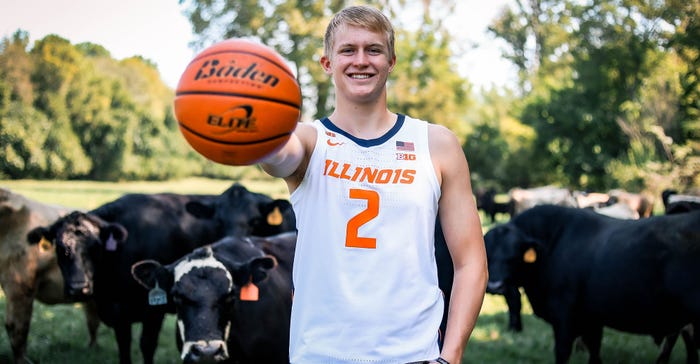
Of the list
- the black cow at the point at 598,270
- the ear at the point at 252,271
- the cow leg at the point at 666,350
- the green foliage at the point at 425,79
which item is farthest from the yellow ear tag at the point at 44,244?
the green foliage at the point at 425,79

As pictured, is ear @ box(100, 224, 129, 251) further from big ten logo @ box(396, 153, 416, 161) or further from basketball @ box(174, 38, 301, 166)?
big ten logo @ box(396, 153, 416, 161)

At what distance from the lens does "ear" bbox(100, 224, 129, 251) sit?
6.27 meters

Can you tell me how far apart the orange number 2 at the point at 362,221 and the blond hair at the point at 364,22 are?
516 mm

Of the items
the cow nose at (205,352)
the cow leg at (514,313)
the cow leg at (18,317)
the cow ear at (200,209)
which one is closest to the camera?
the cow nose at (205,352)

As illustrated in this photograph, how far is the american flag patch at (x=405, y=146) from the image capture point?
2020mm

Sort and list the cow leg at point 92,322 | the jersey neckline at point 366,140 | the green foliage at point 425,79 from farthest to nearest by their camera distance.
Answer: the green foliage at point 425,79, the cow leg at point 92,322, the jersey neckline at point 366,140

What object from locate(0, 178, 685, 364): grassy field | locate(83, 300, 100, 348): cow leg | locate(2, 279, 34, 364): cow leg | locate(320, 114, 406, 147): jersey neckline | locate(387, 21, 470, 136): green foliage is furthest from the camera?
locate(387, 21, 470, 136): green foliage

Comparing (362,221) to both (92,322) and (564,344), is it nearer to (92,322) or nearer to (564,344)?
(564,344)

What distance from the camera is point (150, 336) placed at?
6.25m

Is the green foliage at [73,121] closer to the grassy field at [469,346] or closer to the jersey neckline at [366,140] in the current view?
the grassy field at [469,346]

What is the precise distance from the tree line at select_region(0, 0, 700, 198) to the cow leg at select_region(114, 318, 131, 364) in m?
24.2

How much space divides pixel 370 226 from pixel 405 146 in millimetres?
314

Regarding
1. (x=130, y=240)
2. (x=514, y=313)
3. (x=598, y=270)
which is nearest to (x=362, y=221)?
(x=598, y=270)

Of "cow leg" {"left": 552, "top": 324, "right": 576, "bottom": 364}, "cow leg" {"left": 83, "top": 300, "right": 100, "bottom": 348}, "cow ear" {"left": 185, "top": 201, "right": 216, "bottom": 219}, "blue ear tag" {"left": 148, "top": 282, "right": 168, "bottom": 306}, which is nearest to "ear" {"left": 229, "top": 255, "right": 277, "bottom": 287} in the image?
"blue ear tag" {"left": 148, "top": 282, "right": 168, "bottom": 306}
